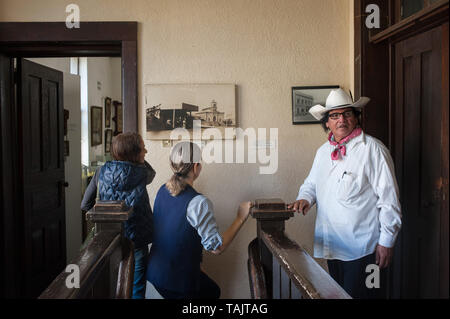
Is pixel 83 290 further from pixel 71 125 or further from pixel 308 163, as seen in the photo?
pixel 71 125

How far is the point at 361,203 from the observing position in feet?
7.93

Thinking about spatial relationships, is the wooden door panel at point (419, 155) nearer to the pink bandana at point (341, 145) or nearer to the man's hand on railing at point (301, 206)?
the pink bandana at point (341, 145)

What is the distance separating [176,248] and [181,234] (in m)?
0.09

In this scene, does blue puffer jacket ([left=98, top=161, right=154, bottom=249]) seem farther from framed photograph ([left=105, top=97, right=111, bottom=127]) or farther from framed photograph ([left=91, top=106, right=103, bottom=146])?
framed photograph ([left=105, top=97, right=111, bottom=127])

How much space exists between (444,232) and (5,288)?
11.0 feet

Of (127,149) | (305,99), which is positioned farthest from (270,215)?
(305,99)

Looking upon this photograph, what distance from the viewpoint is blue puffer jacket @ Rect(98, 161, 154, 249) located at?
2609mm

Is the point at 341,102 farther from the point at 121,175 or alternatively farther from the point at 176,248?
the point at 121,175

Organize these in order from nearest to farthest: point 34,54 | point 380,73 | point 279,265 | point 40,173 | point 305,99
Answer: point 279,265 < point 380,73 < point 305,99 < point 34,54 < point 40,173

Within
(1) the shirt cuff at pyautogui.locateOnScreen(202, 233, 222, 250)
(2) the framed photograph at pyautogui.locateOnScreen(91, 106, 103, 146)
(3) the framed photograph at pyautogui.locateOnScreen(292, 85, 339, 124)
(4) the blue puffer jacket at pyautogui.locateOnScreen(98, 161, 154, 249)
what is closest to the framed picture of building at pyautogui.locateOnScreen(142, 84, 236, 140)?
(3) the framed photograph at pyautogui.locateOnScreen(292, 85, 339, 124)

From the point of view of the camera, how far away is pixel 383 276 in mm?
2842

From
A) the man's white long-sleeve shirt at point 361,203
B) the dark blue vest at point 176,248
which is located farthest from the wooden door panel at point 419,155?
the dark blue vest at point 176,248

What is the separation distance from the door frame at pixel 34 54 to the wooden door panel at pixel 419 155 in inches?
78.3
